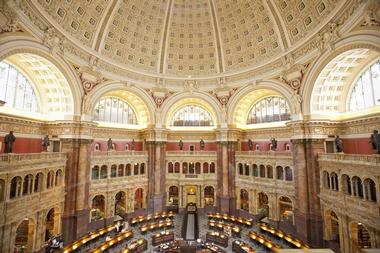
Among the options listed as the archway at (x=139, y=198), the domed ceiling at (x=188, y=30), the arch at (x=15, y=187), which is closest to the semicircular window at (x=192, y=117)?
the domed ceiling at (x=188, y=30)

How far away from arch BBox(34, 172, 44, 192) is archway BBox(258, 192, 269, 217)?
24145 mm

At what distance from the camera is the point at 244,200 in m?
28.8

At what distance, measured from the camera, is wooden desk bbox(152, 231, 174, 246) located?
2038cm

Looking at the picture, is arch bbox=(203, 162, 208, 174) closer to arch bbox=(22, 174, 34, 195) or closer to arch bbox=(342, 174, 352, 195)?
arch bbox=(342, 174, 352, 195)

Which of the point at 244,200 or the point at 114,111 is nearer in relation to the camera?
the point at 244,200

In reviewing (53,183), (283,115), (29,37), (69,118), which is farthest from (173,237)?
(29,37)

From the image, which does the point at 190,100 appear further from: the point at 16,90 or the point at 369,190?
the point at 369,190

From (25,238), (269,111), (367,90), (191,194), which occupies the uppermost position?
(367,90)

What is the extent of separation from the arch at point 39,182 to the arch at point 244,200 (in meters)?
23.3

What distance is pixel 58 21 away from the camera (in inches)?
752

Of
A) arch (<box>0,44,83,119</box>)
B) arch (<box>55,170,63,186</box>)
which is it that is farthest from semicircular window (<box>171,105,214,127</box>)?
arch (<box>55,170,63,186</box>)

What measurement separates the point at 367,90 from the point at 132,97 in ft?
86.9

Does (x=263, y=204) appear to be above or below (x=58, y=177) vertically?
below

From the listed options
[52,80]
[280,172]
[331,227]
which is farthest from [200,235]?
[52,80]
